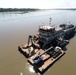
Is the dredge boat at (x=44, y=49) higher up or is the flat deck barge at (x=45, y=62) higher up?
the dredge boat at (x=44, y=49)

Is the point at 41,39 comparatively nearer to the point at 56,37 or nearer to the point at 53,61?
the point at 56,37

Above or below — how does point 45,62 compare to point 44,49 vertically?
below

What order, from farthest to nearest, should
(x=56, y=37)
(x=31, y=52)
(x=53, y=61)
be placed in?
(x=56, y=37), (x=31, y=52), (x=53, y=61)

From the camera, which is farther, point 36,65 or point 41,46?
point 41,46

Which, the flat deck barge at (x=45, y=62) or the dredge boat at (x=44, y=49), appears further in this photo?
the dredge boat at (x=44, y=49)

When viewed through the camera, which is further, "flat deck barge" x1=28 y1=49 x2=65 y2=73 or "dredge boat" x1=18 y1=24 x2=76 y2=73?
"dredge boat" x1=18 y1=24 x2=76 y2=73

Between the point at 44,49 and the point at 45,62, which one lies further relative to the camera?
the point at 44,49

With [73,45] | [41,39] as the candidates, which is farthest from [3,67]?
[73,45]

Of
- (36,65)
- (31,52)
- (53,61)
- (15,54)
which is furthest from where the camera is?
(15,54)

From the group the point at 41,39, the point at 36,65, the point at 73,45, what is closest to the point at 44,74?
the point at 36,65

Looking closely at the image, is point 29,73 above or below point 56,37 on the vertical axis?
below

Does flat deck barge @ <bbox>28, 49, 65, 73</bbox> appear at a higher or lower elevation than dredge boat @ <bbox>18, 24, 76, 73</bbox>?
lower
